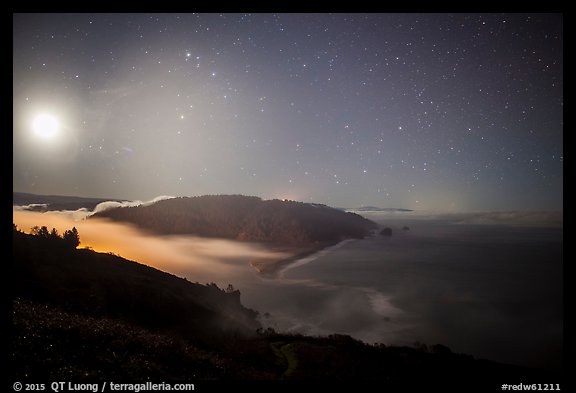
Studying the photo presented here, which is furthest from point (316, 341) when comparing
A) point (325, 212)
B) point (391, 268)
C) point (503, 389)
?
point (325, 212)

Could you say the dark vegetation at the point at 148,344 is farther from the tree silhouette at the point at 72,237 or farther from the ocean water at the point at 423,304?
the ocean water at the point at 423,304

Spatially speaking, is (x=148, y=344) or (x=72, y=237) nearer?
(x=148, y=344)

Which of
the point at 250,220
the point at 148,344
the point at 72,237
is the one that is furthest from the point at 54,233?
the point at 250,220

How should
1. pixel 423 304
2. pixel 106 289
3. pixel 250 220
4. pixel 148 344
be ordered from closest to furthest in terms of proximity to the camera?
pixel 148 344, pixel 106 289, pixel 423 304, pixel 250 220

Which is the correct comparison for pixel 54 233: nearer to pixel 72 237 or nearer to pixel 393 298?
pixel 72 237

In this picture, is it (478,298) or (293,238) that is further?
(293,238)
